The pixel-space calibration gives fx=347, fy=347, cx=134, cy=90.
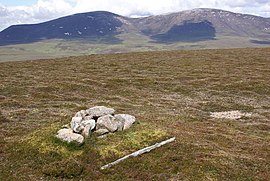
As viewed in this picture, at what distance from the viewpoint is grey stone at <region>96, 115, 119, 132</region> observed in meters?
29.8

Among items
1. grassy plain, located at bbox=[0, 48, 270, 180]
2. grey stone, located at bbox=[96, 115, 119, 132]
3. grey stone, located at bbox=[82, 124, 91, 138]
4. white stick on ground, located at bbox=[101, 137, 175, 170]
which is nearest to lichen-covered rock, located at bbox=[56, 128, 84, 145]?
grassy plain, located at bbox=[0, 48, 270, 180]

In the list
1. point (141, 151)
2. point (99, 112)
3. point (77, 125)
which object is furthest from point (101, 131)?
point (141, 151)

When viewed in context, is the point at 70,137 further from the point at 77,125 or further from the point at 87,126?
the point at 87,126

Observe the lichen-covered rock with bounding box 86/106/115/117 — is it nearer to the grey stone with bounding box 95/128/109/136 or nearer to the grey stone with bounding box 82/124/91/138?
the grey stone with bounding box 95/128/109/136

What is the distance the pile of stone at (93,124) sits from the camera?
28.1 m

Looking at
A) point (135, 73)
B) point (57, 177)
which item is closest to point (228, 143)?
point (57, 177)

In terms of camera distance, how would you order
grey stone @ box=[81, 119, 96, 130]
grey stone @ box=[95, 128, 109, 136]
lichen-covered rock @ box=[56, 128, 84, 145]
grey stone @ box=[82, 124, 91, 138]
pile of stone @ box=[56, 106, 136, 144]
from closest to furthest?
1. lichen-covered rock @ box=[56, 128, 84, 145]
2. pile of stone @ box=[56, 106, 136, 144]
3. grey stone @ box=[82, 124, 91, 138]
4. grey stone @ box=[95, 128, 109, 136]
5. grey stone @ box=[81, 119, 96, 130]

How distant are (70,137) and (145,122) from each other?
8.72 meters

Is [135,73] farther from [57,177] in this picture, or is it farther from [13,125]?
[57,177]

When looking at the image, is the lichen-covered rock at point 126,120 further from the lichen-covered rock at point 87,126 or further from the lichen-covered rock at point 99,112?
the lichen-covered rock at point 87,126

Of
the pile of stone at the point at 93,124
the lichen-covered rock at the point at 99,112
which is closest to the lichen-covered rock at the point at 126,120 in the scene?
the pile of stone at the point at 93,124

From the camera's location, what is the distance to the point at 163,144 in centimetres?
2848

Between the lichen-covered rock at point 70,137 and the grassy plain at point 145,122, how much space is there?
482 millimetres

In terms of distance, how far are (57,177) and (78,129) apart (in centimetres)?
509
